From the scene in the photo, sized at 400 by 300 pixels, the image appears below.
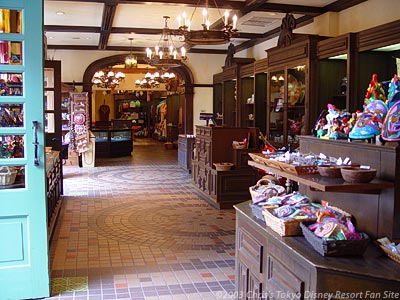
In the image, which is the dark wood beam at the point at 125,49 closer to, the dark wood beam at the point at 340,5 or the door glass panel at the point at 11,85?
the dark wood beam at the point at 340,5

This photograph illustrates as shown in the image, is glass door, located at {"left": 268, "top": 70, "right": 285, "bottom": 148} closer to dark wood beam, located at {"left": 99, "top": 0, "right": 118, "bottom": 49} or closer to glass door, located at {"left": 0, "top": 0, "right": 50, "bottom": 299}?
dark wood beam, located at {"left": 99, "top": 0, "right": 118, "bottom": 49}

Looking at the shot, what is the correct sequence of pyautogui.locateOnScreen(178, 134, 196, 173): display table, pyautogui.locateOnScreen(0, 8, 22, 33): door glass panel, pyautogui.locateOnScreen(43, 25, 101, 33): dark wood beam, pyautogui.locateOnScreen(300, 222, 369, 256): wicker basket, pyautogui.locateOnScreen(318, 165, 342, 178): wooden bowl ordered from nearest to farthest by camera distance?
pyautogui.locateOnScreen(300, 222, 369, 256): wicker basket, pyautogui.locateOnScreen(318, 165, 342, 178): wooden bowl, pyautogui.locateOnScreen(0, 8, 22, 33): door glass panel, pyautogui.locateOnScreen(43, 25, 101, 33): dark wood beam, pyautogui.locateOnScreen(178, 134, 196, 173): display table

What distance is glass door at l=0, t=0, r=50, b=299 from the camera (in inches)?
143

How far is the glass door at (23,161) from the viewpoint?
3629 mm

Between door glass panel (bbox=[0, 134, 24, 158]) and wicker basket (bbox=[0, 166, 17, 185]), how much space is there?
0.17 m

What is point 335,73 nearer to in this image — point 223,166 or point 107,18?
point 223,166

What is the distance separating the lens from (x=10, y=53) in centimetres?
377

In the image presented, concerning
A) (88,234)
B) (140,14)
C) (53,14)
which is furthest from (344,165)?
(53,14)

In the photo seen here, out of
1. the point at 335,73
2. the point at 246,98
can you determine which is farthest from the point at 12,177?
the point at 246,98

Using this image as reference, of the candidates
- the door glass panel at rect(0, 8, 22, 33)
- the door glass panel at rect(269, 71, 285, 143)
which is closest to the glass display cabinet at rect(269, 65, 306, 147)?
the door glass panel at rect(269, 71, 285, 143)

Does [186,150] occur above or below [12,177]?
below

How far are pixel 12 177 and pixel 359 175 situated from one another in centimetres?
292

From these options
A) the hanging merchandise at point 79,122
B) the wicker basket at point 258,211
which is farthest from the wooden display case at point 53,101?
the wicker basket at point 258,211

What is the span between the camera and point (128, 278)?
4.29m
